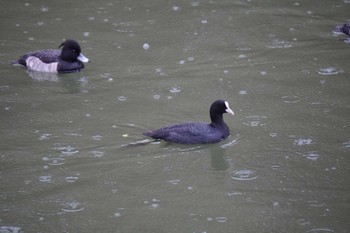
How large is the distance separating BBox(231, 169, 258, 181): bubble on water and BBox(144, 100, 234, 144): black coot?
0.85 metres

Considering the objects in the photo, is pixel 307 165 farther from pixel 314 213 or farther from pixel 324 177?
pixel 314 213

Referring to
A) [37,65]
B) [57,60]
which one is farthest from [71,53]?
[37,65]

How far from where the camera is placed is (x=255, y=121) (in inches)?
370

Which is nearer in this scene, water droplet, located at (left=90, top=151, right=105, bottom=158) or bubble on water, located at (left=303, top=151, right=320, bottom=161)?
bubble on water, located at (left=303, top=151, right=320, bottom=161)

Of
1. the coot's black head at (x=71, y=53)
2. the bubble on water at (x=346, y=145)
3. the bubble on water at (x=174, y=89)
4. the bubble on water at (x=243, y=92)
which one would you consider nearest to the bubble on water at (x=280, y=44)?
the bubble on water at (x=243, y=92)

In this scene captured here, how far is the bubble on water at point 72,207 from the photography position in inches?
284

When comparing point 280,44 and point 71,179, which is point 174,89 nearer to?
point 280,44

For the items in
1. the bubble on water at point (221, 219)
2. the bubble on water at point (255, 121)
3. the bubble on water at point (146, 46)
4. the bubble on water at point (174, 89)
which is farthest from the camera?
the bubble on water at point (146, 46)

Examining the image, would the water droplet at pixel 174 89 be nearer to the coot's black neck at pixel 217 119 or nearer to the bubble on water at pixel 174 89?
the bubble on water at pixel 174 89

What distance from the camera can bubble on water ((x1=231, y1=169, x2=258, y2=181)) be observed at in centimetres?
787

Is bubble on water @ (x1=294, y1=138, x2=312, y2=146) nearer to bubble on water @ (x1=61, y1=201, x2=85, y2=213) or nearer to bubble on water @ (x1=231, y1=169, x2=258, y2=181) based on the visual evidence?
bubble on water @ (x1=231, y1=169, x2=258, y2=181)

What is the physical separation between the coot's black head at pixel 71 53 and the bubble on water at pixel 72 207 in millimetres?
4744

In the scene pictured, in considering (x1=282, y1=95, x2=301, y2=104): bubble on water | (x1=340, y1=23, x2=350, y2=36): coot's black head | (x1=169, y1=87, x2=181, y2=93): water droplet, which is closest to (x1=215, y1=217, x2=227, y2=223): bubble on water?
(x1=282, y1=95, x2=301, y2=104): bubble on water

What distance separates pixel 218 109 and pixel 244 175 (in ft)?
4.17
